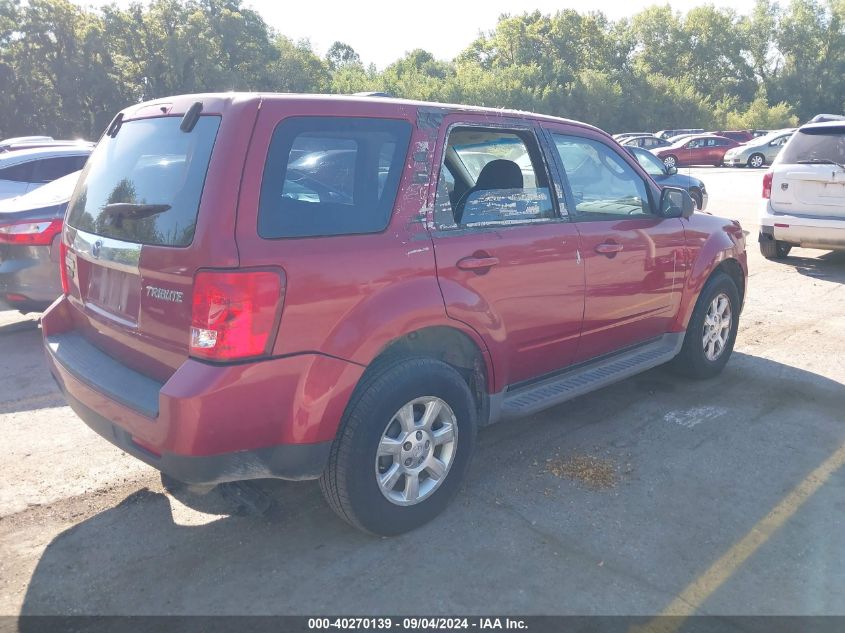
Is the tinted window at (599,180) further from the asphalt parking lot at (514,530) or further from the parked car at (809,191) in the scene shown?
the parked car at (809,191)

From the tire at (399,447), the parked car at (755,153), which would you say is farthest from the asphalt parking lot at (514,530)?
the parked car at (755,153)

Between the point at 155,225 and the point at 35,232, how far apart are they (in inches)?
149

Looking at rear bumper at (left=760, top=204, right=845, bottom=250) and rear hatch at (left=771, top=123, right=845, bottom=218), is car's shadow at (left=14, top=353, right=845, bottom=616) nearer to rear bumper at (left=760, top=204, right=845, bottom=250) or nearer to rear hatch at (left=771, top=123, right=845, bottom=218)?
rear bumper at (left=760, top=204, right=845, bottom=250)

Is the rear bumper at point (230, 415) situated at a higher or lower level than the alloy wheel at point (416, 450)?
higher

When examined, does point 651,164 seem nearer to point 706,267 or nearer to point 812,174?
point 812,174

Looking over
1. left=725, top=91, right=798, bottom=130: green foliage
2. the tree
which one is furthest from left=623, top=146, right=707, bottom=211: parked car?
the tree

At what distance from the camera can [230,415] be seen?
272 cm

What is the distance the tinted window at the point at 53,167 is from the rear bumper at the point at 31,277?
2683mm

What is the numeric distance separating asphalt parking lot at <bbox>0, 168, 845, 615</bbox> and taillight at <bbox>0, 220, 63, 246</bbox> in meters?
1.64

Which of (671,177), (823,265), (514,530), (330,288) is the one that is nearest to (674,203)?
(514,530)

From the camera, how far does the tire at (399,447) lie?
3035 mm

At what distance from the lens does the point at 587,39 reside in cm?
7138

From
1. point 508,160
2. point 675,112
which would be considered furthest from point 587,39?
point 508,160

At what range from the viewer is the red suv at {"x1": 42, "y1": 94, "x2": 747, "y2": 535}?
8.99 ft
